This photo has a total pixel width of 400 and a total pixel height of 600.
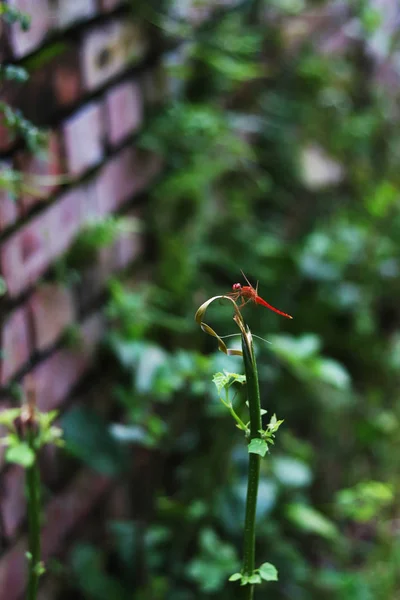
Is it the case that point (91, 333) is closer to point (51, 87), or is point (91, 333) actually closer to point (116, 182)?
point (116, 182)

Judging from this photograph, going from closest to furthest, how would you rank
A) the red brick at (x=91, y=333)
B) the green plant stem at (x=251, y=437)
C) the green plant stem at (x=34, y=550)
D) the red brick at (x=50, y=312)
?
the green plant stem at (x=251, y=437) → the green plant stem at (x=34, y=550) → the red brick at (x=50, y=312) → the red brick at (x=91, y=333)

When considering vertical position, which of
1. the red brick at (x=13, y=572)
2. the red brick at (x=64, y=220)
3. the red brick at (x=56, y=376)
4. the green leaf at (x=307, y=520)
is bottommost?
the red brick at (x=13, y=572)

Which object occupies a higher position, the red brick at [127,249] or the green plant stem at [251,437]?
the red brick at [127,249]

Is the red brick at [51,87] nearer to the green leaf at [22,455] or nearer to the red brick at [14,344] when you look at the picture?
the red brick at [14,344]

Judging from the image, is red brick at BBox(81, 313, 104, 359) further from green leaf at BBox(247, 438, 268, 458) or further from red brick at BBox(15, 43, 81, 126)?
green leaf at BBox(247, 438, 268, 458)

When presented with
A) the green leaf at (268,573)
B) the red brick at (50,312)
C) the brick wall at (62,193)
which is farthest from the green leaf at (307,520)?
the green leaf at (268,573)

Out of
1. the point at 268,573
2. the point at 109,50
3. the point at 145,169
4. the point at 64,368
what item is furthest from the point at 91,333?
the point at 268,573
